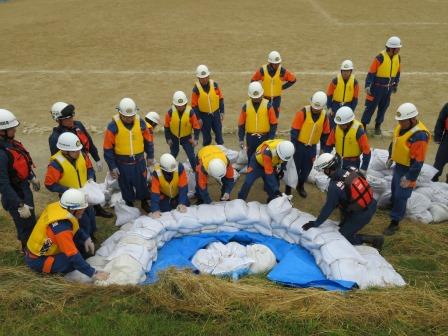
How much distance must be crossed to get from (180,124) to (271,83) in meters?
2.51

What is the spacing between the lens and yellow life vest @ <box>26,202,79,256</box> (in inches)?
187

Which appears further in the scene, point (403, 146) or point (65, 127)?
point (65, 127)

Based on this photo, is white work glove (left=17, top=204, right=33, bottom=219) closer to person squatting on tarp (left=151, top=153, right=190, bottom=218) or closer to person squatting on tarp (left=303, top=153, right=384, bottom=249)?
person squatting on tarp (left=151, top=153, right=190, bottom=218)

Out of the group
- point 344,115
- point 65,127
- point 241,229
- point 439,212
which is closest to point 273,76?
point 344,115

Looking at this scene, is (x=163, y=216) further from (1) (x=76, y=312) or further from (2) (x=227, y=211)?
(1) (x=76, y=312)

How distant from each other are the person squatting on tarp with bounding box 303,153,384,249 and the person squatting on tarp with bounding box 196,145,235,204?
54.6 inches

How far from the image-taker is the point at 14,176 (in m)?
5.60

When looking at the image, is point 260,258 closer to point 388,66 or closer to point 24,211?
point 24,211

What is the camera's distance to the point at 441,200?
22.0ft

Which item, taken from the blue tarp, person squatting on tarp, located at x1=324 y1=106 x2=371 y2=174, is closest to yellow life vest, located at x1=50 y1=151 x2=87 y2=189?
the blue tarp

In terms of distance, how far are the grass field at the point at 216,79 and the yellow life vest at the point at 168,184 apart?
1127 millimetres

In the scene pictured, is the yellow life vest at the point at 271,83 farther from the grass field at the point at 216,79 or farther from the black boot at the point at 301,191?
the black boot at the point at 301,191

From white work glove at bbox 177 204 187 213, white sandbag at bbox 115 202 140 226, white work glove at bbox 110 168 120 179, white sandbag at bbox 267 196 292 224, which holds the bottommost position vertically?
white sandbag at bbox 115 202 140 226

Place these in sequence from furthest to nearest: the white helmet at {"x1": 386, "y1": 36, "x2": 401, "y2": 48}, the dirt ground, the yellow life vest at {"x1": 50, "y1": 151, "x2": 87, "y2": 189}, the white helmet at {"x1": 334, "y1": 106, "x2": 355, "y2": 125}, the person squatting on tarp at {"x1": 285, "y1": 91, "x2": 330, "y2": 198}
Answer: the dirt ground < the white helmet at {"x1": 386, "y1": 36, "x2": 401, "y2": 48} < the person squatting on tarp at {"x1": 285, "y1": 91, "x2": 330, "y2": 198} < the white helmet at {"x1": 334, "y1": 106, "x2": 355, "y2": 125} < the yellow life vest at {"x1": 50, "y1": 151, "x2": 87, "y2": 189}
